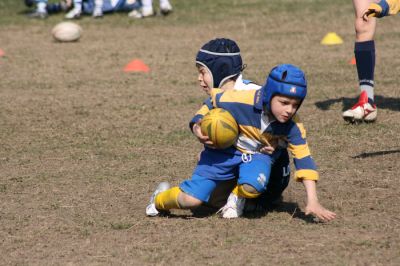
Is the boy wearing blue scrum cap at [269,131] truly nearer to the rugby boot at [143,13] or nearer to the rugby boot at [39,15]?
the rugby boot at [143,13]

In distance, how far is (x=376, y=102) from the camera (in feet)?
31.2

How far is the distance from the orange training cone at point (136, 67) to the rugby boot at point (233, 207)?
249 inches

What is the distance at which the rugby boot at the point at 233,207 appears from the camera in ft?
19.0

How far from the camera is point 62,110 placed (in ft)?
31.5

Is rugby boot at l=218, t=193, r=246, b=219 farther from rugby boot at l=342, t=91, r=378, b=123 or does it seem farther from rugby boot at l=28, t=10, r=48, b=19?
rugby boot at l=28, t=10, r=48, b=19

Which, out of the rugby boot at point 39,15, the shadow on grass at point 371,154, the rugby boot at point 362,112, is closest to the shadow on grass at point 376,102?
the rugby boot at point 362,112

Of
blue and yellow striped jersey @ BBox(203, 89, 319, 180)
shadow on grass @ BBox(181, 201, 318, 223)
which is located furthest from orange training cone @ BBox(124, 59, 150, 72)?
blue and yellow striped jersey @ BBox(203, 89, 319, 180)

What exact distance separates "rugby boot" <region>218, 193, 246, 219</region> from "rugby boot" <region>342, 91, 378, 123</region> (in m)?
Answer: 2.91

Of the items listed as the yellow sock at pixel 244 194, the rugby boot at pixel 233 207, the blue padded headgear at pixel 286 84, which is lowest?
the rugby boot at pixel 233 207

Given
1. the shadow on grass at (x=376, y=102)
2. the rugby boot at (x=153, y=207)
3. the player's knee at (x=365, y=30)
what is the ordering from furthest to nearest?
the shadow on grass at (x=376, y=102), the player's knee at (x=365, y=30), the rugby boot at (x=153, y=207)

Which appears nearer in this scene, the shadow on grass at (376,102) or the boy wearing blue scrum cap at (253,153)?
the boy wearing blue scrum cap at (253,153)

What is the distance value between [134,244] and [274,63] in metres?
7.15

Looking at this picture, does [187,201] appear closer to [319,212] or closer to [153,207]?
[153,207]

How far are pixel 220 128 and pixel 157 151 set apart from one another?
2338 mm
